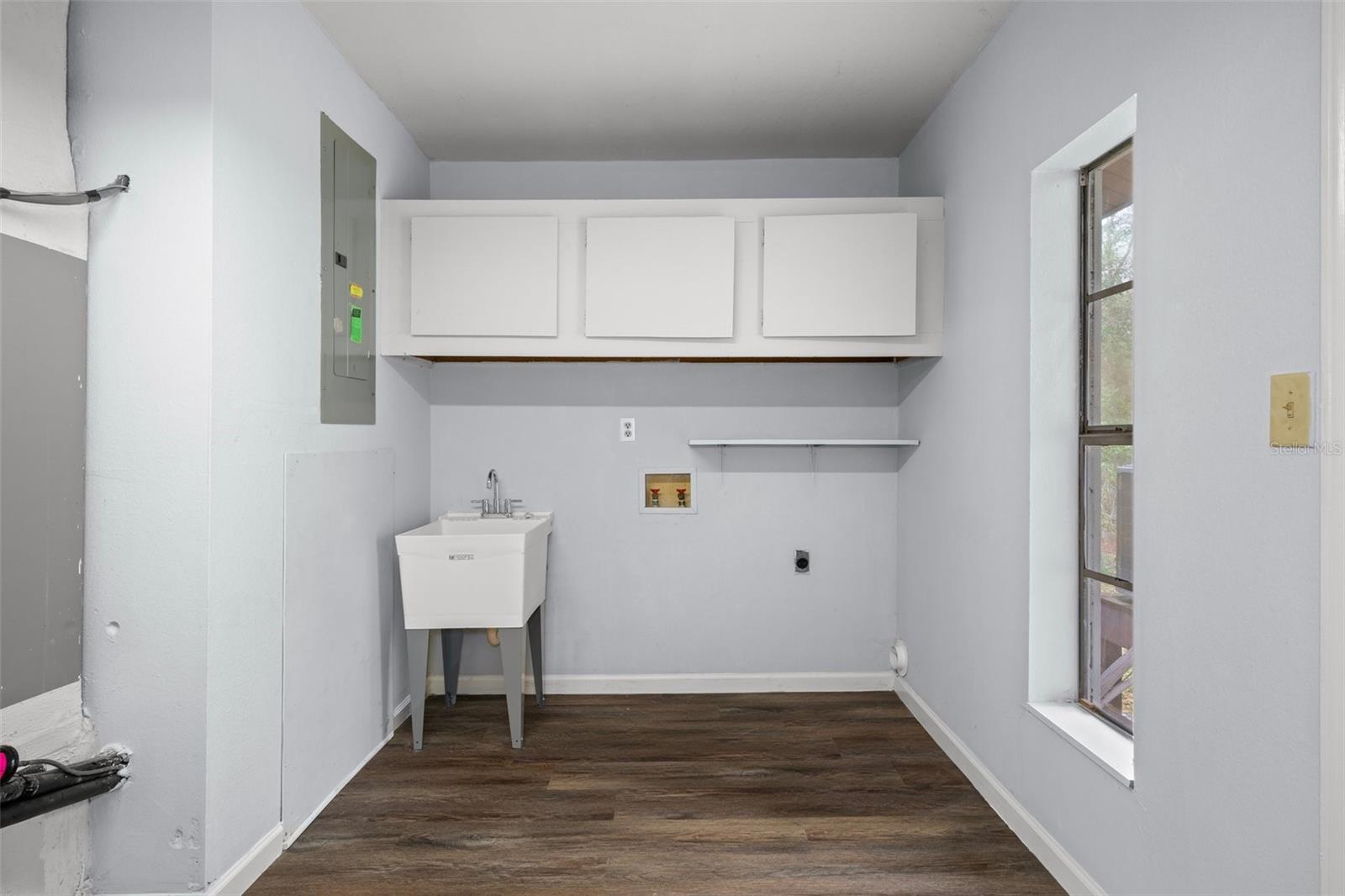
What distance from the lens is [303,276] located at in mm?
2377

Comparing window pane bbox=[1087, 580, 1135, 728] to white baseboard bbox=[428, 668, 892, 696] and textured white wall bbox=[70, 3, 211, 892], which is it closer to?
white baseboard bbox=[428, 668, 892, 696]

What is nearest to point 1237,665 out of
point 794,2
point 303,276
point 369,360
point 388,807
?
point 794,2

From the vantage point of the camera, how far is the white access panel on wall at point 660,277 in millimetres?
3061

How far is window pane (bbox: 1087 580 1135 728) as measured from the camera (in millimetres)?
2104

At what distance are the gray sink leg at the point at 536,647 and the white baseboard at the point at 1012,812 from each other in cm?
170

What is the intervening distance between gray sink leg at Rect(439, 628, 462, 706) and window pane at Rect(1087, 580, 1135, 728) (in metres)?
2.60

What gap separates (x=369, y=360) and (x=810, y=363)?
2.00 m

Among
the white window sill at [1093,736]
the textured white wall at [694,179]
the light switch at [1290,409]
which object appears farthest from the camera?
the textured white wall at [694,179]

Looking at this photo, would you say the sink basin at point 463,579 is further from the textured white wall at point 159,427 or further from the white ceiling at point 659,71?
the white ceiling at point 659,71

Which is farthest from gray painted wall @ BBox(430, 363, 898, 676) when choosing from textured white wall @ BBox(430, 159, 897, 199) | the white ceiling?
the white ceiling

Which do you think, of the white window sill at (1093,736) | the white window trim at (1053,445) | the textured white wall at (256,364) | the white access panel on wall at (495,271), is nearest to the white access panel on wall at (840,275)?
the white window trim at (1053,445)

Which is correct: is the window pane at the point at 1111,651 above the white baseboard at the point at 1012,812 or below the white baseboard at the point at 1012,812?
above

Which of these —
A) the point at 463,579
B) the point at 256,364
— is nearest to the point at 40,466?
the point at 256,364

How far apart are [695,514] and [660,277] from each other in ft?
3.90
